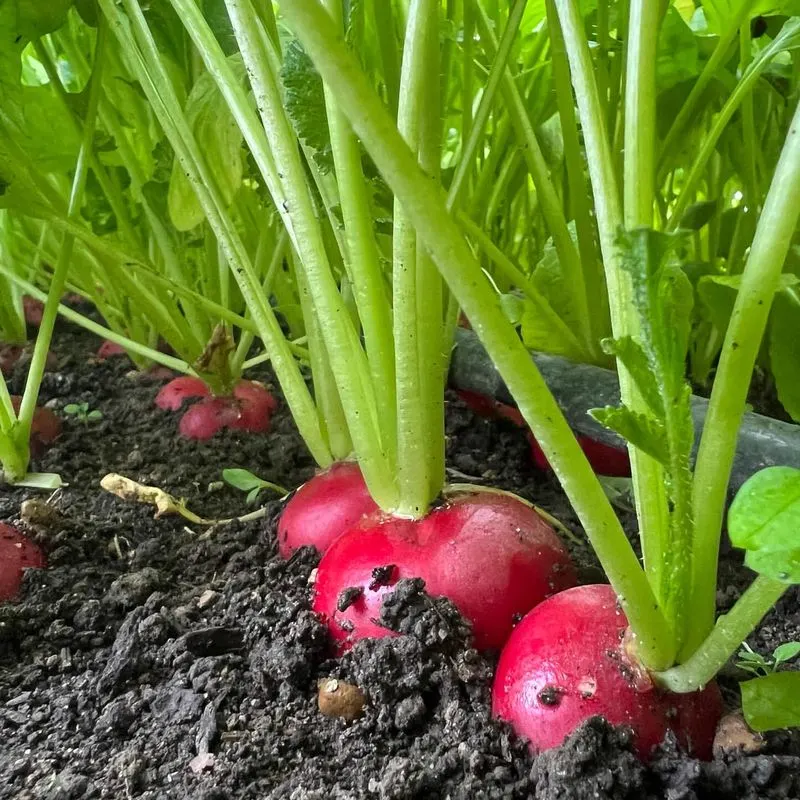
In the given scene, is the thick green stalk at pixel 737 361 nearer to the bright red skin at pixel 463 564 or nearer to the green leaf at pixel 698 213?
the bright red skin at pixel 463 564

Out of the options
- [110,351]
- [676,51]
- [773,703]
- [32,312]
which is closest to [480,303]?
[773,703]

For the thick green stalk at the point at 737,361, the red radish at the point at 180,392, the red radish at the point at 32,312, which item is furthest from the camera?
the red radish at the point at 32,312

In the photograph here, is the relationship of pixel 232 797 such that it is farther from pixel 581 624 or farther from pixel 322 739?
pixel 581 624

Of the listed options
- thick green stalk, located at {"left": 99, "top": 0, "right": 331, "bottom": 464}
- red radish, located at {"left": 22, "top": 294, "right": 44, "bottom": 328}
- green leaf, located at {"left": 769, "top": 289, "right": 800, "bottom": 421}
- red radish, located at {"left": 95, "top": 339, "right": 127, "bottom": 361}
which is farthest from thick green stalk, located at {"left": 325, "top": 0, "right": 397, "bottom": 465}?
red radish, located at {"left": 22, "top": 294, "right": 44, "bottom": 328}

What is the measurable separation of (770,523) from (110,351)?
163cm

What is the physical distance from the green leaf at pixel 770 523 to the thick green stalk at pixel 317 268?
37cm

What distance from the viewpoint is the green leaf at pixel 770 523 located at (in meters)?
0.37

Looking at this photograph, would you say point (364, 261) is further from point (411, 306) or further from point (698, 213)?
point (698, 213)

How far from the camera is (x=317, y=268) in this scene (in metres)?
0.71

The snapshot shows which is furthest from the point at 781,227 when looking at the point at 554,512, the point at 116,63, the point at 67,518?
the point at 116,63

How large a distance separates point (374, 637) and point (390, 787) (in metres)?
0.14

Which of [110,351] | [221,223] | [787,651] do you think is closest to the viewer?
[787,651]

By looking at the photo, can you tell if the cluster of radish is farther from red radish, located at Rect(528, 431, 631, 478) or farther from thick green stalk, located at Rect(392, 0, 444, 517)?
red radish, located at Rect(528, 431, 631, 478)

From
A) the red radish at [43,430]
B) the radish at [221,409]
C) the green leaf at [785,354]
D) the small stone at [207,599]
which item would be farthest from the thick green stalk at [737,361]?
the red radish at [43,430]
